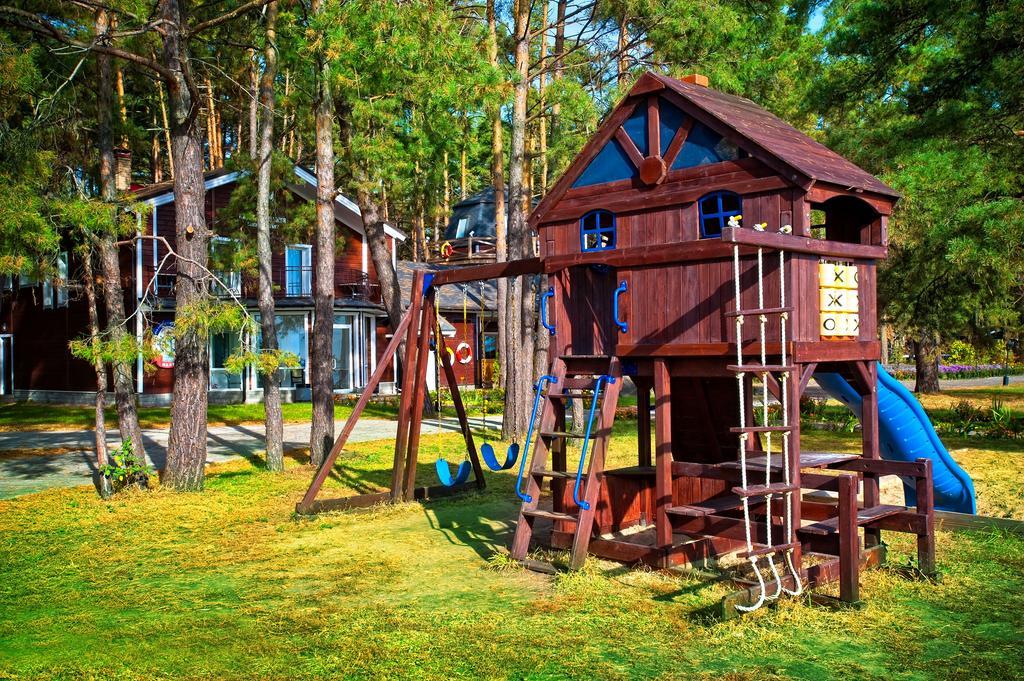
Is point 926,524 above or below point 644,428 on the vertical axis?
below

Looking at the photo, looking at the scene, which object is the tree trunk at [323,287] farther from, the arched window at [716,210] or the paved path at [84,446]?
the arched window at [716,210]

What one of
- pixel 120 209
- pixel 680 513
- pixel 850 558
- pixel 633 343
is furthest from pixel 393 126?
pixel 850 558

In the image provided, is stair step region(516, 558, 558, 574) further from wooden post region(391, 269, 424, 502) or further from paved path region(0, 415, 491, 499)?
paved path region(0, 415, 491, 499)

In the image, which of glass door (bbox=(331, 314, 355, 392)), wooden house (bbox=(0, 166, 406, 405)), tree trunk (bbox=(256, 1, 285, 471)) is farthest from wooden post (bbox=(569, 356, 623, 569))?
glass door (bbox=(331, 314, 355, 392))

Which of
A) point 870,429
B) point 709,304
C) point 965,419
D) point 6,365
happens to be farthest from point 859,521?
point 6,365

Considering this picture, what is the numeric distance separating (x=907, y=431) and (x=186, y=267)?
1135cm

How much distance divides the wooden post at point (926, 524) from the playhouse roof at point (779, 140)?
125 inches

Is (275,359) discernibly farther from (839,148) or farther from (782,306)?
(839,148)

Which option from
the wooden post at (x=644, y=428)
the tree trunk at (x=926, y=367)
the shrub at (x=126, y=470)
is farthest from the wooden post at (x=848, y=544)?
the tree trunk at (x=926, y=367)

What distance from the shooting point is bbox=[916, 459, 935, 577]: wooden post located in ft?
30.2

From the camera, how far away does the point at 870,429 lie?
10.2 m

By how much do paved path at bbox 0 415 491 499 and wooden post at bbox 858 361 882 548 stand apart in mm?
12765

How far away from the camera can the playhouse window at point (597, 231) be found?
11.0 meters

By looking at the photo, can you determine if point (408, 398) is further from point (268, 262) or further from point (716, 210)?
point (268, 262)
